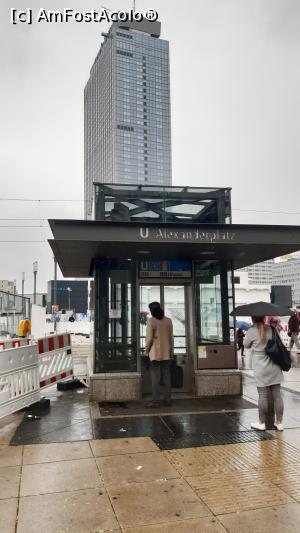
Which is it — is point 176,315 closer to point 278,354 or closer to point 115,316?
point 115,316

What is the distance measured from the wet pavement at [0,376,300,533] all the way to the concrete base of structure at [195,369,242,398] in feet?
4.37

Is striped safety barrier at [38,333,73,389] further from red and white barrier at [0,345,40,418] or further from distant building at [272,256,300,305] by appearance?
distant building at [272,256,300,305]

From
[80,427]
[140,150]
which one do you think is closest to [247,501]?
[80,427]

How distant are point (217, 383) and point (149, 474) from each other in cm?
409

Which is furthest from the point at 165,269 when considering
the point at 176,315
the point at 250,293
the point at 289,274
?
the point at 289,274

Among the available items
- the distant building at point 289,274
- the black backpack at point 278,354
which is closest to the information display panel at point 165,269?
the black backpack at point 278,354

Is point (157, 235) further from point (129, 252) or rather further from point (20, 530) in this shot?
point (20, 530)

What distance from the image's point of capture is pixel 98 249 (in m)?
7.55

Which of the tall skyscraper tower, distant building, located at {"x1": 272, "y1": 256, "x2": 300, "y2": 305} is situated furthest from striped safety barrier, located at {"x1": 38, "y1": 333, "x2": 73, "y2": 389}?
the tall skyscraper tower

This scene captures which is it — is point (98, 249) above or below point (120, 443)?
above

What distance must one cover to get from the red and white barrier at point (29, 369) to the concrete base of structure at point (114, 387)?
983mm

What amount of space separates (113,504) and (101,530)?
43cm

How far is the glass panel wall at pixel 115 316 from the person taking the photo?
813cm

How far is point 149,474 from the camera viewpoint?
444 centimetres
